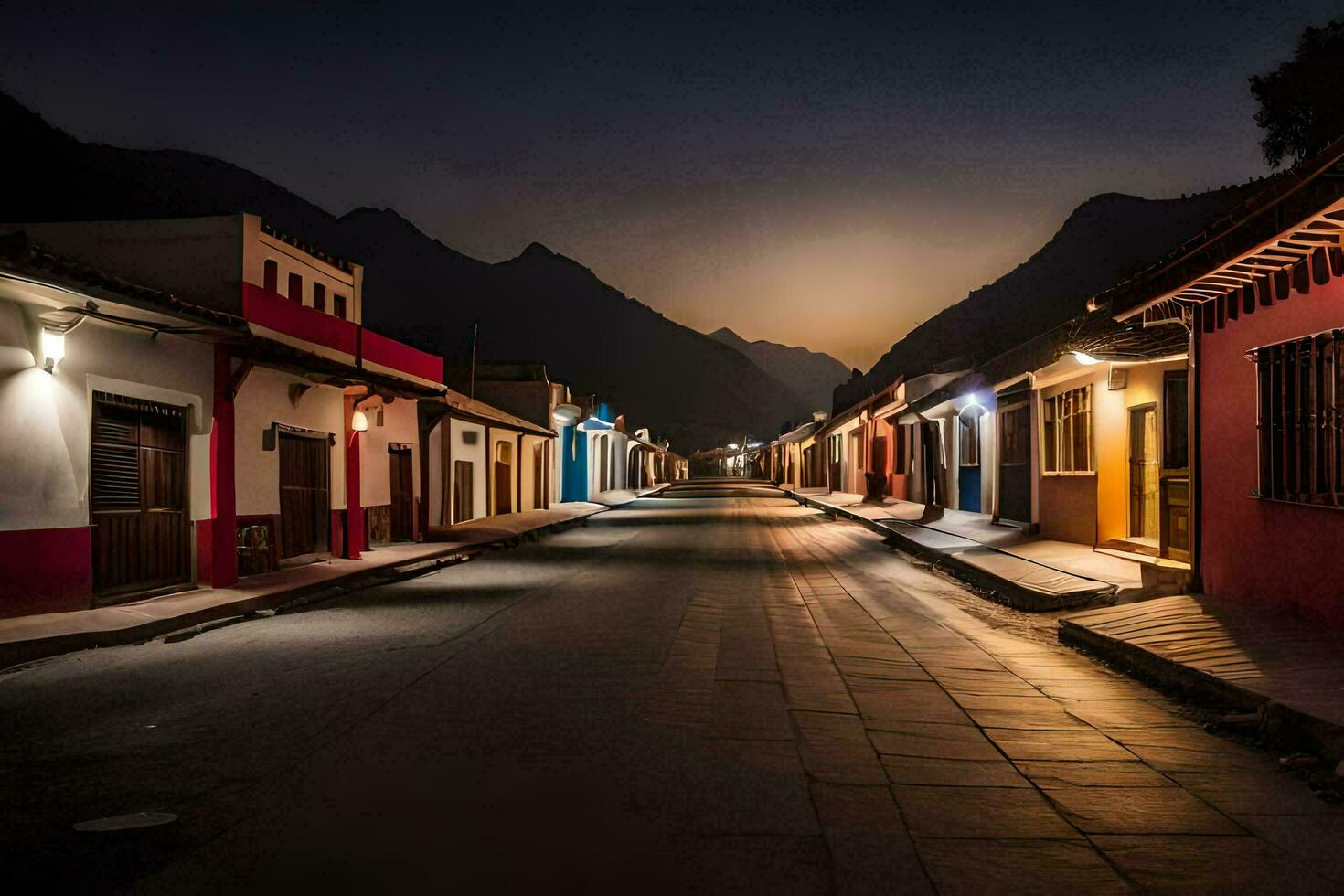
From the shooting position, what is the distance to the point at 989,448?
26781 millimetres

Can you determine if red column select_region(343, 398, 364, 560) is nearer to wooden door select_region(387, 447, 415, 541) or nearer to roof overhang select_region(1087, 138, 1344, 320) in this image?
wooden door select_region(387, 447, 415, 541)

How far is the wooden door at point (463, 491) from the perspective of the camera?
29469 millimetres

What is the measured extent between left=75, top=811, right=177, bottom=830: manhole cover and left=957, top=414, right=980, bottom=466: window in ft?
84.1

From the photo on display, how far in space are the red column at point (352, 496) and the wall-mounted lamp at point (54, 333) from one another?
8.30 meters

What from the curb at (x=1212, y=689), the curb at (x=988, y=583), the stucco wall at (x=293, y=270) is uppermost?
the stucco wall at (x=293, y=270)

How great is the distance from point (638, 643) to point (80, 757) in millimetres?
4799

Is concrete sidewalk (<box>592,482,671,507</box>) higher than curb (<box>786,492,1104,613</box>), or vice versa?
curb (<box>786,492,1104,613</box>)

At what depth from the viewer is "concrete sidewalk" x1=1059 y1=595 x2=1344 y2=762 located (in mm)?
6086

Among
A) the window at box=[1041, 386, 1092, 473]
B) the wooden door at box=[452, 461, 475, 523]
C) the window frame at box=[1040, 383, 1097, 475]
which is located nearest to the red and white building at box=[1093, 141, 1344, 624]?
the window frame at box=[1040, 383, 1097, 475]

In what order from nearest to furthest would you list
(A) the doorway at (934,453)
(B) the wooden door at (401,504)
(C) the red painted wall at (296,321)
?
1. (C) the red painted wall at (296,321)
2. (B) the wooden door at (401,504)
3. (A) the doorway at (934,453)

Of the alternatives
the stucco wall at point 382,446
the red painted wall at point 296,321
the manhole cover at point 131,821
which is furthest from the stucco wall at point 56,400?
the stucco wall at point 382,446

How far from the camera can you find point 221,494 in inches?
575

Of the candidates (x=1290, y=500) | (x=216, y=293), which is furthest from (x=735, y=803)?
(x=216, y=293)

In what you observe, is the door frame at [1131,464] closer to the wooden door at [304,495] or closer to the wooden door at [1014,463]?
the wooden door at [1014,463]
